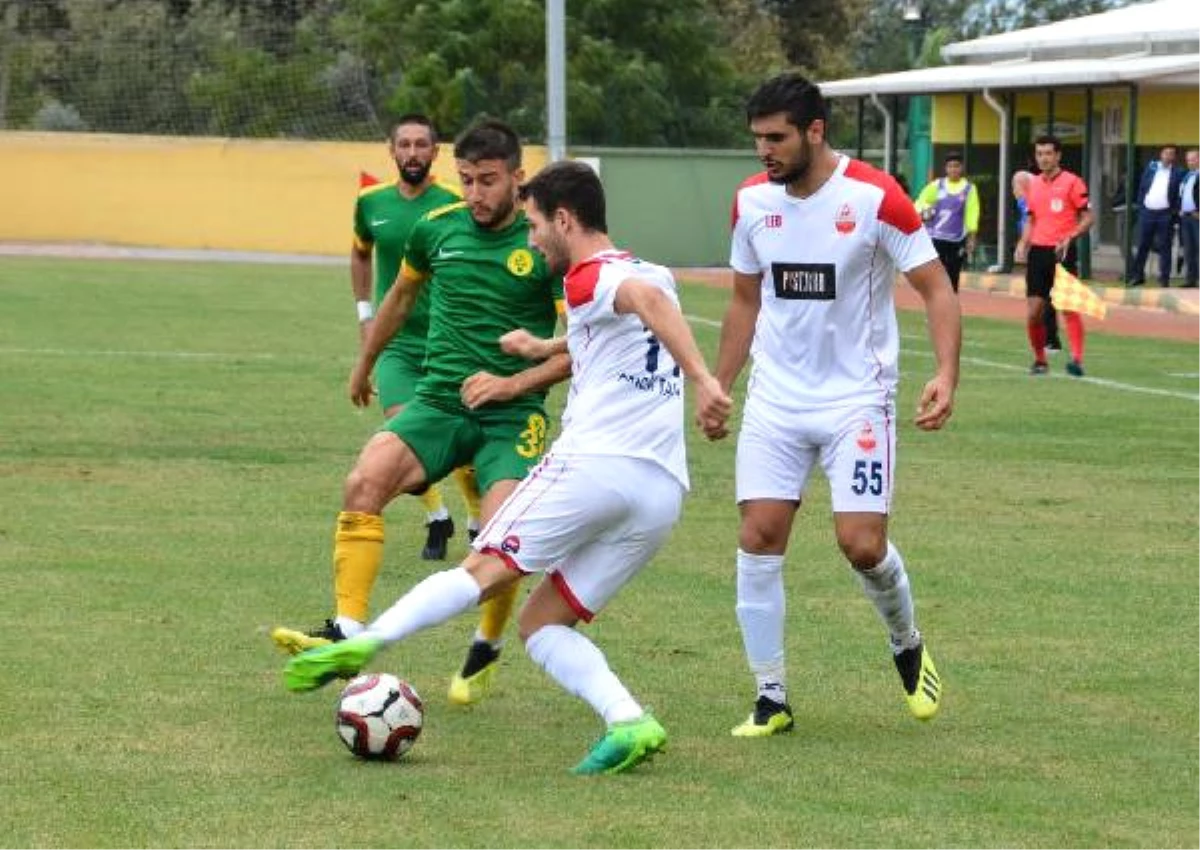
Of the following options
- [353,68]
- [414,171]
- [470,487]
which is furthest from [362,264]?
[353,68]

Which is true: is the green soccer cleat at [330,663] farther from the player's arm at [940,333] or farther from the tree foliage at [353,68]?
the tree foliage at [353,68]

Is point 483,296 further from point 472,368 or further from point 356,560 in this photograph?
point 356,560

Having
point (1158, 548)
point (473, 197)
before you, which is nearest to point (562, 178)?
point (473, 197)

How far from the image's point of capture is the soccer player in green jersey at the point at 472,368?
8719 mm

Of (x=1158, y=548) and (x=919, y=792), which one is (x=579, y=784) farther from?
(x=1158, y=548)

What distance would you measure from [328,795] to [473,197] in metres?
2.70

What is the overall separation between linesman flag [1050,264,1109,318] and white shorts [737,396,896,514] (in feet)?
48.2

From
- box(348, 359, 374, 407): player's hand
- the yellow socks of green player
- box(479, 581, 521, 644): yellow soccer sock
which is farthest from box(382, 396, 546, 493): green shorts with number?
the yellow socks of green player

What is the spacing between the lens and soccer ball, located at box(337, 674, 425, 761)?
290 inches

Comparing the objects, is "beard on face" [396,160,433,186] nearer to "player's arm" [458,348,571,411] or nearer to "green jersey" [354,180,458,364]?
"green jersey" [354,180,458,364]

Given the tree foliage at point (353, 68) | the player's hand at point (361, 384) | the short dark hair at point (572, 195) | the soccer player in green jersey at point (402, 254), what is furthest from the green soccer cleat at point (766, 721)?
the tree foliage at point (353, 68)

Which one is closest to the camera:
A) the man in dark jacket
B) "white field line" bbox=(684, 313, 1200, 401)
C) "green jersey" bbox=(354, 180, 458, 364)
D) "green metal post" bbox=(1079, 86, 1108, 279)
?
"green jersey" bbox=(354, 180, 458, 364)

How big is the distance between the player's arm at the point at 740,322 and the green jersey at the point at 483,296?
90 centimetres

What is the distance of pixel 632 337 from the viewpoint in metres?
7.37
